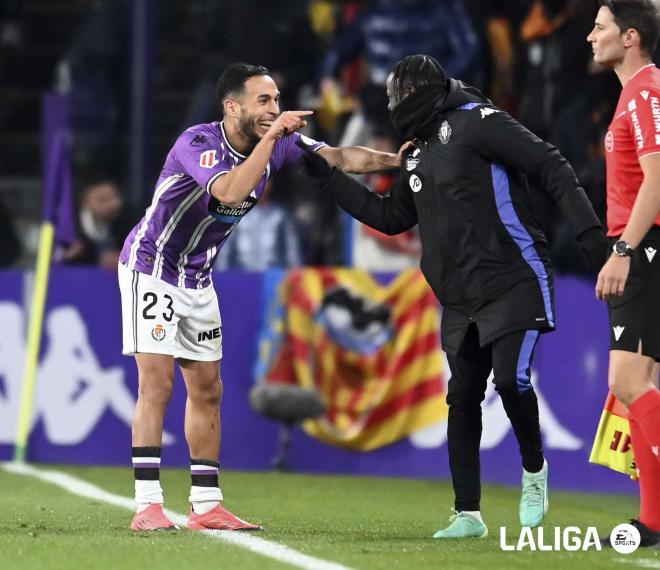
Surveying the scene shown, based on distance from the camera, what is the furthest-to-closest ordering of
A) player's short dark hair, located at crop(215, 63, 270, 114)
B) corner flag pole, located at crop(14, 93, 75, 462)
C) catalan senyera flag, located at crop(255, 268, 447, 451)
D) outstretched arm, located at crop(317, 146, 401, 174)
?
1. corner flag pole, located at crop(14, 93, 75, 462)
2. catalan senyera flag, located at crop(255, 268, 447, 451)
3. outstretched arm, located at crop(317, 146, 401, 174)
4. player's short dark hair, located at crop(215, 63, 270, 114)

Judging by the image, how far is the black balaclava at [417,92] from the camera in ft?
21.2

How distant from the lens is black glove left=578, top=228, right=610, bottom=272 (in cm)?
591

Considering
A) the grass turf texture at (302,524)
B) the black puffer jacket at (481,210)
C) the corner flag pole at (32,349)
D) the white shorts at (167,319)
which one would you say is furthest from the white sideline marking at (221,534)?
the black puffer jacket at (481,210)

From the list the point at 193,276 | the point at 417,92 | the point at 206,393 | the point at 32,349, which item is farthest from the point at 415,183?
the point at 32,349

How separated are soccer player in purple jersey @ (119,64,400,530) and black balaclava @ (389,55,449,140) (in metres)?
0.34

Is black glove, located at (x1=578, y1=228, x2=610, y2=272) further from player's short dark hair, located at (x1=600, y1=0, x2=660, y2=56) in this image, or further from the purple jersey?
the purple jersey

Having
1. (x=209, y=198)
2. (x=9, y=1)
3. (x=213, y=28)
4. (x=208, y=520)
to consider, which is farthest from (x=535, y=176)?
(x=9, y=1)

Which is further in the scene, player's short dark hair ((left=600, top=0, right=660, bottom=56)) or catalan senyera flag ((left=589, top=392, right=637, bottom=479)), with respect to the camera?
catalan senyera flag ((left=589, top=392, right=637, bottom=479))

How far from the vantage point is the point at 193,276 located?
6.93m

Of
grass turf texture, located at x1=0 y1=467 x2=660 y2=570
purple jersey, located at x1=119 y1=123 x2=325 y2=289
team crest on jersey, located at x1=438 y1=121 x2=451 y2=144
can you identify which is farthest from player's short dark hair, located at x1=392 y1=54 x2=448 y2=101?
grass turf texture, located at x1=0 y1=467 x2=660 y2=570

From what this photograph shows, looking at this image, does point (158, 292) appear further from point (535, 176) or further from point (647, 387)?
point (647, 387)

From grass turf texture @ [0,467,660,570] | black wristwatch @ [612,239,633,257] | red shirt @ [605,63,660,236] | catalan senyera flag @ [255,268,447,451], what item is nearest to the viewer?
grass turf texture @ [0,467,660,570]

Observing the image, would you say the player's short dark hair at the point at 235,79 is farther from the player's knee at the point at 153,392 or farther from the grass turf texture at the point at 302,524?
the grass turf texture at the point at 302,524

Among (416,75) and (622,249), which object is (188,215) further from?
(622,249)
